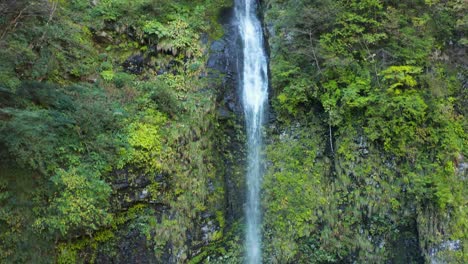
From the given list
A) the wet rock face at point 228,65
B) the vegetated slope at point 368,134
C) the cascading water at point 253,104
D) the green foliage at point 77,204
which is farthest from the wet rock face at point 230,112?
the green foliage at point 77,204

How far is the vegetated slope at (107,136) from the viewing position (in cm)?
673

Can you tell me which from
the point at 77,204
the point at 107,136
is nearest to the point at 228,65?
the point at 107,136

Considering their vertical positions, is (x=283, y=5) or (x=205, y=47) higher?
(x=283, y=5)

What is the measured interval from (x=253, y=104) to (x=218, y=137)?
1750mm

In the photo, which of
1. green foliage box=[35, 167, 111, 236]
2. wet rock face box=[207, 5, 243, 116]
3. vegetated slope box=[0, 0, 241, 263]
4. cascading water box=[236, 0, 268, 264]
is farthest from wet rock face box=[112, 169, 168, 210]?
wet rock face box=[207, 5, 243, 116]

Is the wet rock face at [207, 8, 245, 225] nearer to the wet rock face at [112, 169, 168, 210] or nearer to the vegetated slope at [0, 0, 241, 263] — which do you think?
the vegetated slope at [0, 0, 241, 263]

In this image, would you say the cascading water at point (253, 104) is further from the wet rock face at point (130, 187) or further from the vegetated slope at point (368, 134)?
the wet rock face at point (130, 187)

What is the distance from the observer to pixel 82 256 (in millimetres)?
7438

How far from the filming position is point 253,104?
10914mm

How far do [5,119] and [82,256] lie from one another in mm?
3471

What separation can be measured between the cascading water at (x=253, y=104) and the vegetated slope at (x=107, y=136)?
0.96 meters

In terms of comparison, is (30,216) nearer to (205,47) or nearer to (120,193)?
(120,193)

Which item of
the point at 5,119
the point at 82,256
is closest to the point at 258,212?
the point at 82,256

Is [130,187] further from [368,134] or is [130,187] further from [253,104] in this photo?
[368,134]
